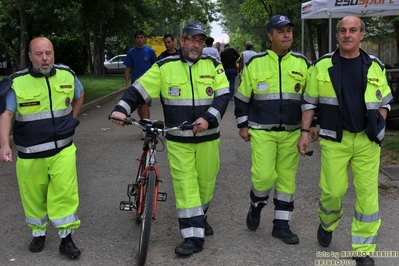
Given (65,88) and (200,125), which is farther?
(65,88)

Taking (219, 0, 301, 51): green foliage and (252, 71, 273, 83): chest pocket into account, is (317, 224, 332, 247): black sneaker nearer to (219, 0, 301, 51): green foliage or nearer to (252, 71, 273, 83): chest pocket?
(252, 71, 273, 83): chest pocket

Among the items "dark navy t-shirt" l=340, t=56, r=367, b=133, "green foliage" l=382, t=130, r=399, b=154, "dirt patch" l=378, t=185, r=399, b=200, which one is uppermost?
"dark navy t-shirt" l=340, t=56, r=367, b=133

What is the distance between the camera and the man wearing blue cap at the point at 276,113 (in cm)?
502

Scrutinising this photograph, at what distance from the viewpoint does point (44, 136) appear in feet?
15.6

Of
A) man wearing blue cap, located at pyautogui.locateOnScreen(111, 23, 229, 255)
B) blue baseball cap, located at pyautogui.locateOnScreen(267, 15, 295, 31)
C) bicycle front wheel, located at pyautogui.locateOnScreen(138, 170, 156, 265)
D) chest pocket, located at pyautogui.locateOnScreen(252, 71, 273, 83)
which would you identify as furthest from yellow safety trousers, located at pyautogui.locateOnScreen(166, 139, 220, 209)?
blue baseball cap, located at pyautogui.locateOnScreen(267, 15, 295, 31)

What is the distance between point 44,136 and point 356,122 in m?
2.50

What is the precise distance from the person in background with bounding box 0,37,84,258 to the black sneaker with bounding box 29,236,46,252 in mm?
186

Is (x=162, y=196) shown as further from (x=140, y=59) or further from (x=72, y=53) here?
(x=72, y=53)

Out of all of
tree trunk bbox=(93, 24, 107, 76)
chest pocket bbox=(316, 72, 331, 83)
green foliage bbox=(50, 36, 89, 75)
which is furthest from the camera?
green foliage bbox=(50, 36, 89, 75)

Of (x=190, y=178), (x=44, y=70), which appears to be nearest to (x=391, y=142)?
(x=190, y=178)

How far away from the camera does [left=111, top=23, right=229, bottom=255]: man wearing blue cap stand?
4875 mm

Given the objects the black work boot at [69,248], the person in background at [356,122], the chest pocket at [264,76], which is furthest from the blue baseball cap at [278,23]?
the black work boot at [69,248]

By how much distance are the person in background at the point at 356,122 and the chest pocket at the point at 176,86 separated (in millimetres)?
1112

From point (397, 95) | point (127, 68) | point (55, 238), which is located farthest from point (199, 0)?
point (55, 238)
